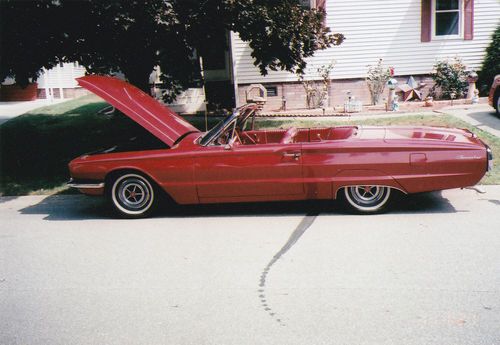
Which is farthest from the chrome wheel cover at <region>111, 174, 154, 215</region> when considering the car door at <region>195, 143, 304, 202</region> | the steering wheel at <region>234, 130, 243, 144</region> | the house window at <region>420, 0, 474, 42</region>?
the house window at <region>420, 0, 474, 42</region>

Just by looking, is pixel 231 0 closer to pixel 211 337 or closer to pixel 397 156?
pixel 397 156

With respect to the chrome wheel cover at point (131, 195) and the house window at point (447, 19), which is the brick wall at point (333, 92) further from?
the chrome wheel cover at point (131, 195)

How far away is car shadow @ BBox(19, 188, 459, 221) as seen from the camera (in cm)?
691

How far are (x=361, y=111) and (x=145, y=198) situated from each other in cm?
841

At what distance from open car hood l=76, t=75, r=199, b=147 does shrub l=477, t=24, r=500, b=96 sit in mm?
10471

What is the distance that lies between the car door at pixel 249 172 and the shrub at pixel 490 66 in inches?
411

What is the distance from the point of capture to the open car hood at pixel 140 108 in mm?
7215

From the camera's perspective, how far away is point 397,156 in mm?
6402

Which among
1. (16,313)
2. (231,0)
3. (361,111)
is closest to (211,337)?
(16,313)

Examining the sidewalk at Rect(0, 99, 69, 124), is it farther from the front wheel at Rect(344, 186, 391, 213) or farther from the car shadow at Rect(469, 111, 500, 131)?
the car shadow at Rect(469, 111, 500, 131)

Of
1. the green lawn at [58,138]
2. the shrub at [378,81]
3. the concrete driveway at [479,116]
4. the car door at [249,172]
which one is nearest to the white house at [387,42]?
the shrub at [378,81]

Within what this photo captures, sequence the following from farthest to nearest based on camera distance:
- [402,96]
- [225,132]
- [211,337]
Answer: [402,96] < [225,132] < [211,337]

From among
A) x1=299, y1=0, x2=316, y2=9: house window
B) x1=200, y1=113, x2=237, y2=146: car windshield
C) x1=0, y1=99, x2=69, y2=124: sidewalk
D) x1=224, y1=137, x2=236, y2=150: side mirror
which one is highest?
x1=299, y1=0, x2=316, y2=9: house window

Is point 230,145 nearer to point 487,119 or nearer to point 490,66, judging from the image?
point 487,119
